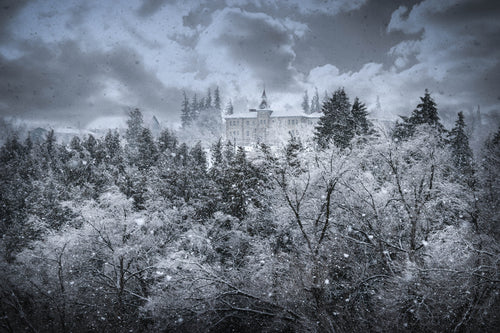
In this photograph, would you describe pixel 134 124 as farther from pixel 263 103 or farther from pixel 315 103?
pixel 315 103

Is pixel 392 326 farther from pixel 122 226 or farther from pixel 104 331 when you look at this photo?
pixel 104 331

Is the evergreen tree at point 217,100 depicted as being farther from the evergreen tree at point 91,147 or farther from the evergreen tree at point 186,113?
the evergreen tree at point 91,147

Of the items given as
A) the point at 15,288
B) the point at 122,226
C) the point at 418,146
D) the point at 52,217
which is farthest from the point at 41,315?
the point at 418,146

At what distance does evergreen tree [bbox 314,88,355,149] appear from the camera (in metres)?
24.0

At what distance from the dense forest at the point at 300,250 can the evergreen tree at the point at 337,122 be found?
0.60ft

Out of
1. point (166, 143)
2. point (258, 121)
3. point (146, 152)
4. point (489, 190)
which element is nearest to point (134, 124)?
point (166, 143)

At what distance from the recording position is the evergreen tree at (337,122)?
24.0 metres

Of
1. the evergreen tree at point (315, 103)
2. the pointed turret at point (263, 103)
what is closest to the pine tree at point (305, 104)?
the evergreen tree at point (315, 103)

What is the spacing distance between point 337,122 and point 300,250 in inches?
624

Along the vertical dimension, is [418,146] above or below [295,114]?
below

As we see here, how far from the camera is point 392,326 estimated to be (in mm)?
9445

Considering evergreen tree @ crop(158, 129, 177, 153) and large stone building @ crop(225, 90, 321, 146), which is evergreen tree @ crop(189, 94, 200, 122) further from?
evergreen tree @ crop(158, 129, 177, 153)

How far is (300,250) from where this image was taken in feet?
48.6

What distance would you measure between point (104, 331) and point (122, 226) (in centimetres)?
721
